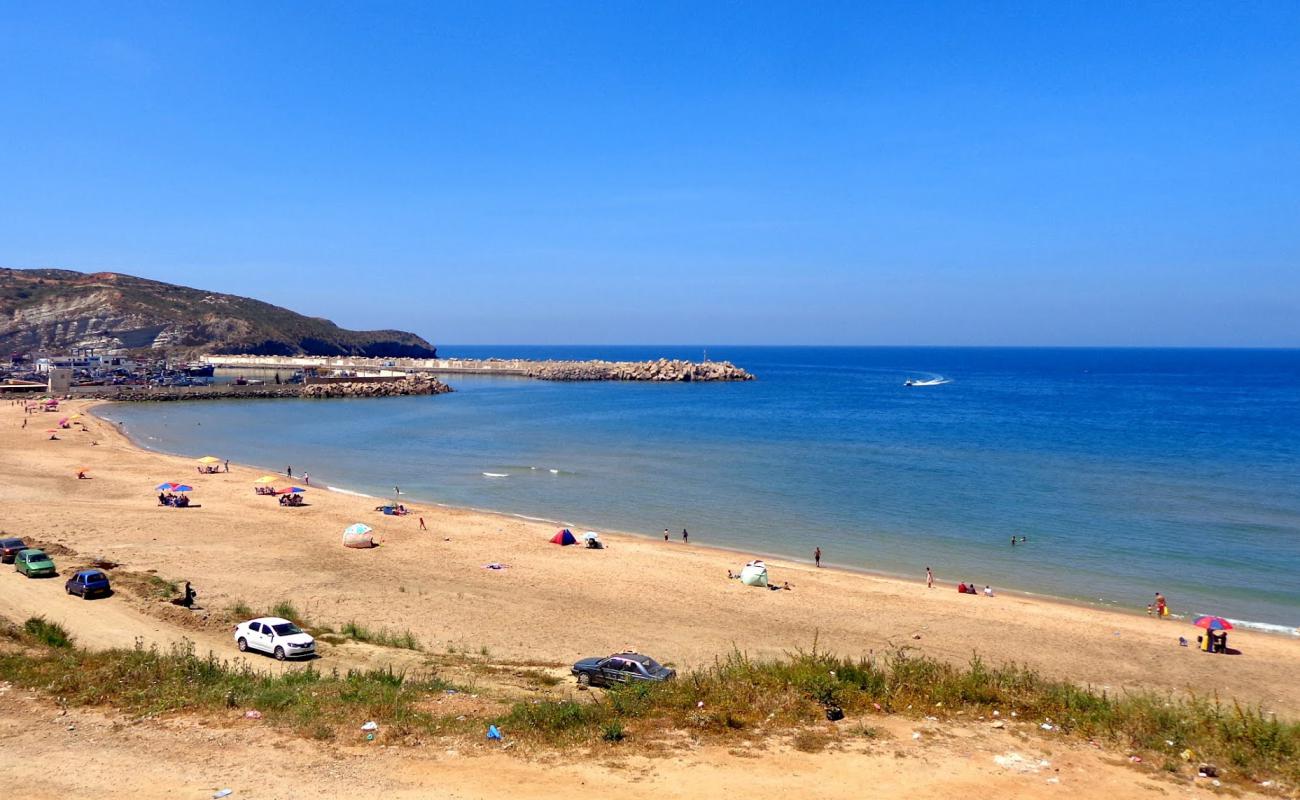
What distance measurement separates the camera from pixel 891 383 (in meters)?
141

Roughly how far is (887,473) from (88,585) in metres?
40.2

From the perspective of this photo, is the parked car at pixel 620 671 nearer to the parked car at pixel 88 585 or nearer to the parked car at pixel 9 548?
the parked car at pixel 88 585

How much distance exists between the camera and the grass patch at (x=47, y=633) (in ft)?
50.0

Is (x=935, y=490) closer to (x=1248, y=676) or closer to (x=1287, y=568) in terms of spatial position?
(x=1287, y=568)

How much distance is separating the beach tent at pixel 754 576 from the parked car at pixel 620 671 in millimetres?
11160

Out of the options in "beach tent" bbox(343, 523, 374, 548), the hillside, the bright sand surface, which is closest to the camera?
the bright sand surface

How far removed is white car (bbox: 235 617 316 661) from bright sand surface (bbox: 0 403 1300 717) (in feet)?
9.86

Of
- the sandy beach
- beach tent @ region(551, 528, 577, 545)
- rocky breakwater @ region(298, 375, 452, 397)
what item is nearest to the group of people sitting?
the sandy beach

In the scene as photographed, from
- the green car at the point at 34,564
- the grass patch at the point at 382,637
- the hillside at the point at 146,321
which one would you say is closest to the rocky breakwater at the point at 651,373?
the hillside at the point at 146,321

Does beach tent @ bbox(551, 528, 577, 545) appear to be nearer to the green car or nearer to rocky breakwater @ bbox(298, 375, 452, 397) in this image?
the green car

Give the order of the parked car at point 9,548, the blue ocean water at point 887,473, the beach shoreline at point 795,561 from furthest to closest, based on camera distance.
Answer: the blue ocean water at point 887,473, the beach shoreline at point 795,561, the parked car at point 9,548

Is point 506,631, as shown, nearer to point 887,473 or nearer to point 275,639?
point 275,639

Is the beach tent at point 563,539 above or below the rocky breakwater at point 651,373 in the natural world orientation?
below

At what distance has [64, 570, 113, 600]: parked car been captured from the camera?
65.0 feet
